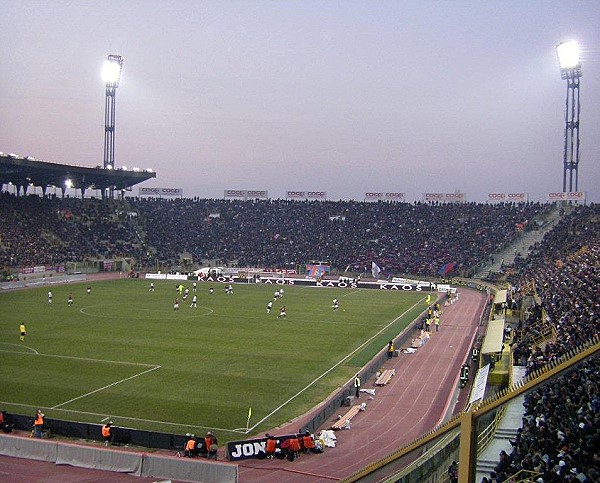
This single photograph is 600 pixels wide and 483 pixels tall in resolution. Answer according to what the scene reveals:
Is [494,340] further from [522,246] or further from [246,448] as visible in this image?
[522,246]

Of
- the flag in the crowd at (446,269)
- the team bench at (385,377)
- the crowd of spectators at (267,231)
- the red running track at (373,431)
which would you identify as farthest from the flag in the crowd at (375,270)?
the team bench at (385,377)

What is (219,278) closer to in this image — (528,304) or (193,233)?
(193,233)

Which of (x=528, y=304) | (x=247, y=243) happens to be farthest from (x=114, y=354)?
(x=247, y=243)

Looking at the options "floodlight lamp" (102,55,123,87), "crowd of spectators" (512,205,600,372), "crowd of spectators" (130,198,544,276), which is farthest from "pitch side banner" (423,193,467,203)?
"floodlight lamp" (102,55,123,87)

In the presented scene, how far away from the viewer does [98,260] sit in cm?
7506

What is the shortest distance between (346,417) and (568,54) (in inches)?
2242

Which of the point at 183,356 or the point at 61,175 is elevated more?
the point at 61,175

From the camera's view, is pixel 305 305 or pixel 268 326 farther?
pixel 305 305

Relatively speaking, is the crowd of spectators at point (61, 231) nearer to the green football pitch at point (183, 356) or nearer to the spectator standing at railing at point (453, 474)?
the green football pitch at point (183, 356)

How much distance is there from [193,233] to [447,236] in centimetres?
3548

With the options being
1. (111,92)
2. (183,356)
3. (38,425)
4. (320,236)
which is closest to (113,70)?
(111,92)

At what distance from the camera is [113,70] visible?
82562 millimetres

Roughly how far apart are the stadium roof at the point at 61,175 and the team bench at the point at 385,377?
4529 cm

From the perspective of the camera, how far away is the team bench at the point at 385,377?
1055 inches
